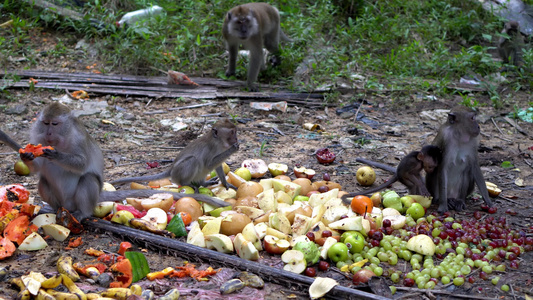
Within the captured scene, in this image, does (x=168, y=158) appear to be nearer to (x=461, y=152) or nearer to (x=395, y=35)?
(x=461, y=152)

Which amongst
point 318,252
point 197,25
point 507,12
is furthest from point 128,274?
point 507,12

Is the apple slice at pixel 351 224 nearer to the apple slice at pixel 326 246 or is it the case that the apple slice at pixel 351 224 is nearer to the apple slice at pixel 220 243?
the apple slice at pixel 326 246

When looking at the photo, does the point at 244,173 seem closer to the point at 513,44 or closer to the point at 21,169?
the point at 21,169

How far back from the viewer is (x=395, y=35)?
41.1ft

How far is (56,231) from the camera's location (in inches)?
189

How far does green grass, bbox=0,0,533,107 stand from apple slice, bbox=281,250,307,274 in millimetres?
6159

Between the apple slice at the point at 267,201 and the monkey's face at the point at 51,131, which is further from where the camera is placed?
the apple slice at the point at 267,201

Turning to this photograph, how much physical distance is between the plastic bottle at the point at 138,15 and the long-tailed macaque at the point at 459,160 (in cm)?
817

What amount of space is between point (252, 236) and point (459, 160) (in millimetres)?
2774

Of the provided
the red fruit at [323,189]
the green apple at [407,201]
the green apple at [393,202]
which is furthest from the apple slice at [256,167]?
the green apple at [407,201]

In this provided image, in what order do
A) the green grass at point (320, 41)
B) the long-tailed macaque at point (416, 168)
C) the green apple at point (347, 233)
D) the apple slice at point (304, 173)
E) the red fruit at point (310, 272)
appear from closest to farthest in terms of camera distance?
the red fruit at point (310, 272), the green apple at point (347, 233), the long-tailed macaque at point (416, 168), the apple slice at point (304, 173), the green grass at point (320, 41)

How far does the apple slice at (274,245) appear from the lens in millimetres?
4879

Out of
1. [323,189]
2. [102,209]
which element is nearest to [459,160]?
[323,189]

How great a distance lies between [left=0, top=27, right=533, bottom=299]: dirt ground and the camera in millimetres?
4672
